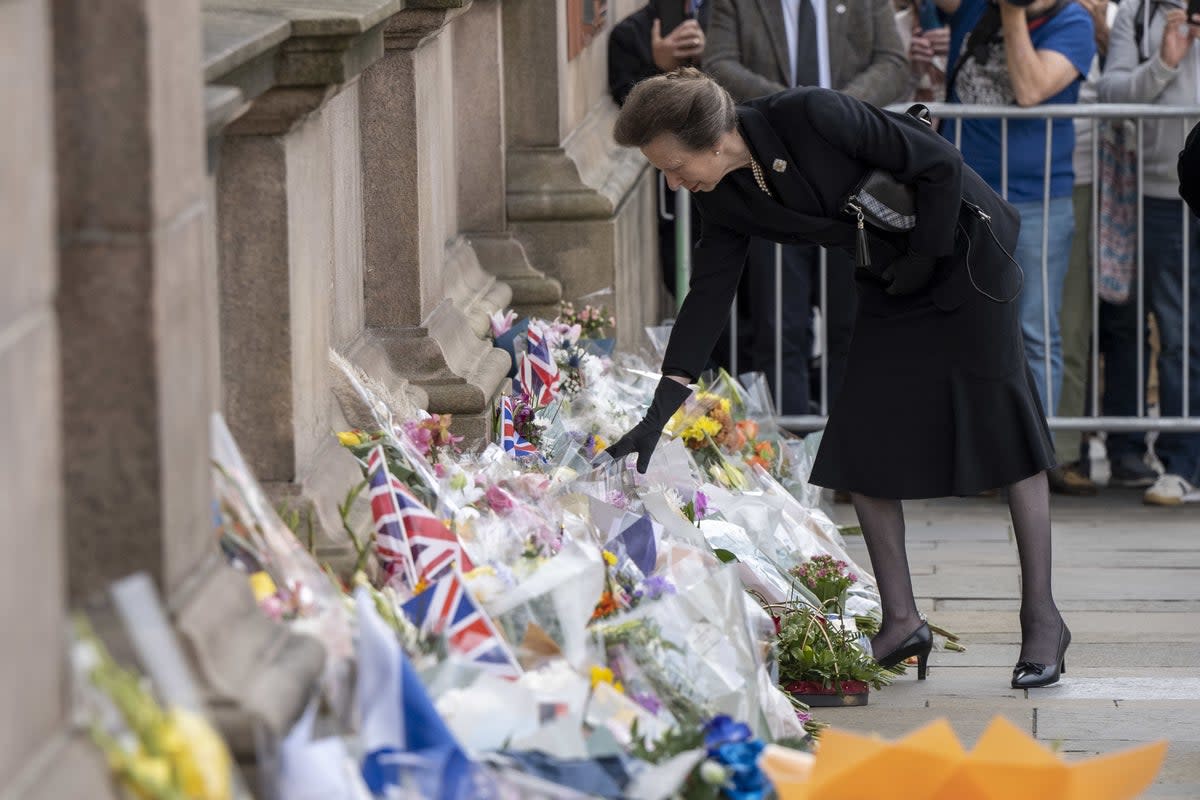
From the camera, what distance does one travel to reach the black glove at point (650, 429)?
5055mm

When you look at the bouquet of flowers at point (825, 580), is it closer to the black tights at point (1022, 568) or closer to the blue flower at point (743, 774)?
the black tights at point (1022, 568)

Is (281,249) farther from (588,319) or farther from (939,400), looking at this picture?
(588,319)

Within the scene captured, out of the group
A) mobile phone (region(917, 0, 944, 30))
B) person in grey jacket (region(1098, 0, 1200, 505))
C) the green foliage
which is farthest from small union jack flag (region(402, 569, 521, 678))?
mobile phone (region(917, 0, 944, 30))

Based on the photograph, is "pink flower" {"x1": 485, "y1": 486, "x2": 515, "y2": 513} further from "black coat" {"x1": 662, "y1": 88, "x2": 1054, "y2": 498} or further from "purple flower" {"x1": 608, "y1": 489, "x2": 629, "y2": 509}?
"black coat" {"x1": 662, "y1": 88, "x2": 1054, "y2": 498}

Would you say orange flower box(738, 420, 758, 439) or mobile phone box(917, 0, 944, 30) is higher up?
mobile phone box(917, 0, 944, 30)

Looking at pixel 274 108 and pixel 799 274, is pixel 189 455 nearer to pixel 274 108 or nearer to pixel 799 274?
pixel 274 108

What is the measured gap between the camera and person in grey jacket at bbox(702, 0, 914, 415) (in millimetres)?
7953

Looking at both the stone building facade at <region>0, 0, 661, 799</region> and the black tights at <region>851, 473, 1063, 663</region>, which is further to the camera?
the black tights at <region>851, 473, 1063, 663</region>

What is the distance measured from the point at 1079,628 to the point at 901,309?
1385 mm

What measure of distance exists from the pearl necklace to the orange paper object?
83.7 inches

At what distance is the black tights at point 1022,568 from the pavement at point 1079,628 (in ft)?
0.43

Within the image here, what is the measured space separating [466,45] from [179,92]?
420cm

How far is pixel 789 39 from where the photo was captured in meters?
7.98

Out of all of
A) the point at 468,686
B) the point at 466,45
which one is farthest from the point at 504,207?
the point at 468,686
